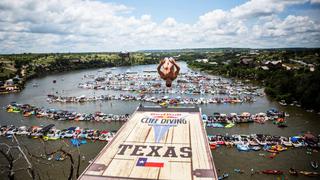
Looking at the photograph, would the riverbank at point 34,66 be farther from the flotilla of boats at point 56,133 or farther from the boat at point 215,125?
the boat at point 215,125

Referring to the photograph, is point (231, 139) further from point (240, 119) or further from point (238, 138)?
point (240, 119)

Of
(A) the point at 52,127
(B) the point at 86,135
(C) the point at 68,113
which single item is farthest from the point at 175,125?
(C) the point at 68,113

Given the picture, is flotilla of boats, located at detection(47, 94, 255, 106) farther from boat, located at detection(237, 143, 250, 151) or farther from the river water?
boat, located at detection(237, 143, 250, 151)

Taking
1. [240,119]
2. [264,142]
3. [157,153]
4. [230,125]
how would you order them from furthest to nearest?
[240,119] < [230,125] < [264,142] < [157,153]

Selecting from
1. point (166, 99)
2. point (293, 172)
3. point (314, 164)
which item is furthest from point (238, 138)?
point (166, 99)

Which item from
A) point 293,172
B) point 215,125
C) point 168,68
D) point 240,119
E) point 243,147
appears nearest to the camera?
point 168,68

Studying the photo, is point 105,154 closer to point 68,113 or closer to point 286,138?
point 286,138

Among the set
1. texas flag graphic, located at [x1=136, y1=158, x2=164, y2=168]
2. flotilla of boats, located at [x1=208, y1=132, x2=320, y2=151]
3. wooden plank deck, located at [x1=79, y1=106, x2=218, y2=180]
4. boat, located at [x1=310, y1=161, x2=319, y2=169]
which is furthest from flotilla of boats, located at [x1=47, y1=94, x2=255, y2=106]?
A: texas flag graphic, located at [x1=136, y1=158, x2=164, y2=168]

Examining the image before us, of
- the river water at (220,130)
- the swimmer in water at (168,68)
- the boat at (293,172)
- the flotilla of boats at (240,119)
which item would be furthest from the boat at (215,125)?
the swimmer in water at (168,68)
